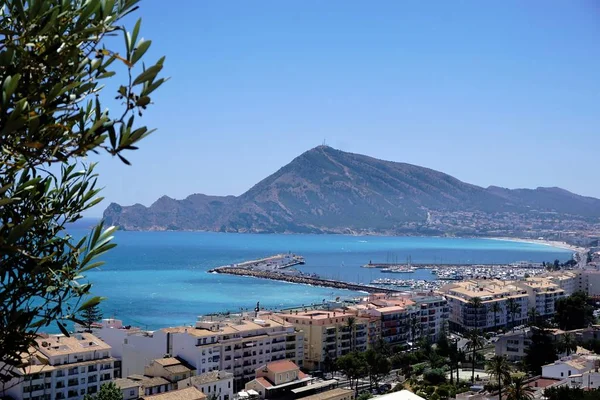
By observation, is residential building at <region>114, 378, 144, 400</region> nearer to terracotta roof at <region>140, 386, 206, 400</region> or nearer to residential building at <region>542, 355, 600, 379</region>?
terracotta roof at <region>140, 386, 206, 400</region>

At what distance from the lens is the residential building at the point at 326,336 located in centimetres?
3478

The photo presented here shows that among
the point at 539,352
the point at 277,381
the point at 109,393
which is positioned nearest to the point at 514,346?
the point at 539,352

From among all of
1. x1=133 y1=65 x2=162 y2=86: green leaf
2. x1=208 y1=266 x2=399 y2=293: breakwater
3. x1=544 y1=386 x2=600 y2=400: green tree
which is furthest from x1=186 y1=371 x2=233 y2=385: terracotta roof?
x1=208 y1=266 x2=399 y2=293: breakwater

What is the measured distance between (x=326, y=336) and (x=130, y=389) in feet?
45.7

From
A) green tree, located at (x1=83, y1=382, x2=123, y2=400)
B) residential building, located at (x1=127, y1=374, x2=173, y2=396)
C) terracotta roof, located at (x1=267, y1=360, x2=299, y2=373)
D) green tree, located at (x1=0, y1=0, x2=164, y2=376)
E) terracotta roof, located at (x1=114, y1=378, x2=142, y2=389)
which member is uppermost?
green tree, located at (x1=0, y1=0, x2=164, y2=376)

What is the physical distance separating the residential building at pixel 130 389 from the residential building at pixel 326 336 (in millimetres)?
12579

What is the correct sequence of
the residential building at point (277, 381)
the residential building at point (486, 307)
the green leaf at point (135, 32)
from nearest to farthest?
the green leaf at point (135, 32), the residential building at point (277, 381), the residential building at point (486, 307)

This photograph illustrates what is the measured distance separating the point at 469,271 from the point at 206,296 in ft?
138

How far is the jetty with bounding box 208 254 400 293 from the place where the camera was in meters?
77.4

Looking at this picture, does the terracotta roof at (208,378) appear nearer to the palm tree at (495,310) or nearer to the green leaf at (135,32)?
the green leaf at (135,32)

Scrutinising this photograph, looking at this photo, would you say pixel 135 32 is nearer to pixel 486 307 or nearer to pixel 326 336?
pixel 326 336

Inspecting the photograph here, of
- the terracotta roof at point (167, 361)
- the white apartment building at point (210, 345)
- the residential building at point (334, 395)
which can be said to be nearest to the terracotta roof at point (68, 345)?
the terracotta roof at point (167, 361)

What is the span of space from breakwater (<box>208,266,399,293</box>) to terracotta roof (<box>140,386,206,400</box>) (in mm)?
50470

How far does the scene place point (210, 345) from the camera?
28.9 metres
